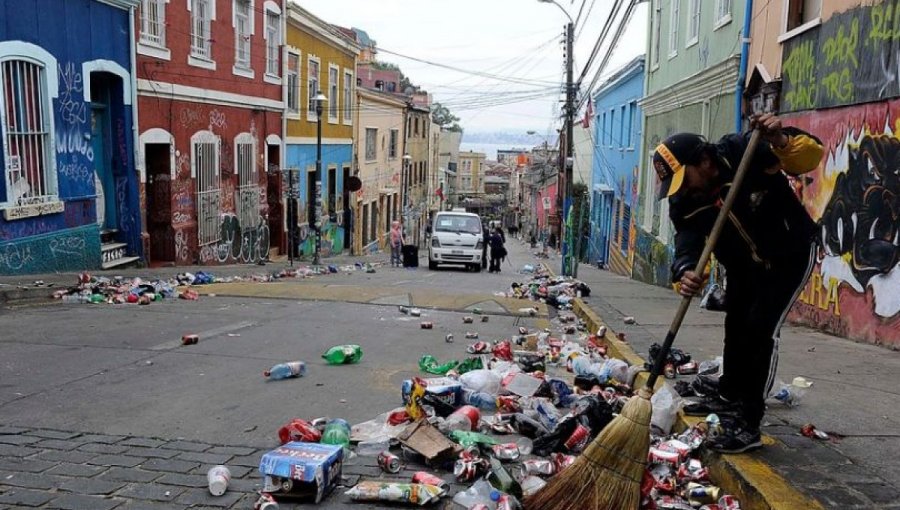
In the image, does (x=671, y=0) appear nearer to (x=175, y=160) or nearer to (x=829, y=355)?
(x=175, y=160)

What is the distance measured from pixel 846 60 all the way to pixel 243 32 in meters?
15.9

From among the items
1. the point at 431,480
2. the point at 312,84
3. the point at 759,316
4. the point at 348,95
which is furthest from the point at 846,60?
the point at 348,95

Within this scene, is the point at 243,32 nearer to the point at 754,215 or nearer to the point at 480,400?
the point at 480,400

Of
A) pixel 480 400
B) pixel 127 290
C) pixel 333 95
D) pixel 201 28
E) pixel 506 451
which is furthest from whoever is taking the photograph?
pixel 333 95

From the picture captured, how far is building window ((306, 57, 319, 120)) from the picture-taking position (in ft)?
81.5

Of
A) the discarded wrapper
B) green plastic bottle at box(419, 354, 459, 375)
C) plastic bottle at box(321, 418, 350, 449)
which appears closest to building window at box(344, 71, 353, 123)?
Answer: green plastic bottle at box(419, 354, 459, 375)

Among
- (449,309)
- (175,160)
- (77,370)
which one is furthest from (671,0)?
(77,370)

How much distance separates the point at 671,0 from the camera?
17609mm

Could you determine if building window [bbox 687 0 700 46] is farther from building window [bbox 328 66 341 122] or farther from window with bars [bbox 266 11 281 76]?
building window [bbox 328 66 341 122]

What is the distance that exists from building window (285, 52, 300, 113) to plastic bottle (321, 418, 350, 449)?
20.1 m

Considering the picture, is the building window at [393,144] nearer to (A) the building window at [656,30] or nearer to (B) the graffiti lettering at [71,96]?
(A) the building window at [656,30]

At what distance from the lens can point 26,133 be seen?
35.8ft

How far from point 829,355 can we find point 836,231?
2.15 meters

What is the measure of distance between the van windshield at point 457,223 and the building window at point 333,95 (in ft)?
25.0
